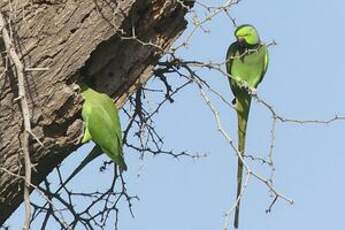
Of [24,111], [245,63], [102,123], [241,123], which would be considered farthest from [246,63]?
[24,111]

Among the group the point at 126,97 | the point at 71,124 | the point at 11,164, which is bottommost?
the point at 11,164

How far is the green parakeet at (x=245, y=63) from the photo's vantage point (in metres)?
2.42

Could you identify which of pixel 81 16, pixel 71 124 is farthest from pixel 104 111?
pixel 81 16

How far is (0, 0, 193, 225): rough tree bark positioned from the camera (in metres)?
2.16

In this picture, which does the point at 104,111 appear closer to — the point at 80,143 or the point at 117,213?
the point at 80,143

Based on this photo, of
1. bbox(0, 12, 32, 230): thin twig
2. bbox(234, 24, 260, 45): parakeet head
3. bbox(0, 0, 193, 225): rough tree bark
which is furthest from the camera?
bbox(234, 24, 260, 45): parakeet head

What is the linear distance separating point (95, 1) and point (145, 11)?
5.0 inches

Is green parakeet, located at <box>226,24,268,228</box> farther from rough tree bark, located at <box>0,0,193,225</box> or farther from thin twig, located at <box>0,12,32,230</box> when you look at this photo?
thin twig, located at <box>0,12,32,230</box>

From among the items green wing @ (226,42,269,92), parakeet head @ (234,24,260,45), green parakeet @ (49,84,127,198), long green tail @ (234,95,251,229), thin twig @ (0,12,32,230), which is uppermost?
parakeet head @ (234,24,260,45)

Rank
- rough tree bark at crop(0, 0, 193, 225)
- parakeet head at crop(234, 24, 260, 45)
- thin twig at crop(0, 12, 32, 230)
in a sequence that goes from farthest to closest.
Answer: parakeet head at crop(234, 24, 260, 45) → rough tree bark at crop(0, 0, 193, 225) → thin twig at crop(0, 12, 32, 230)

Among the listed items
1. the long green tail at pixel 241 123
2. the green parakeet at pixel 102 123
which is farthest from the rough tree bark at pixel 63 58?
the long green tail at pixel 241 123

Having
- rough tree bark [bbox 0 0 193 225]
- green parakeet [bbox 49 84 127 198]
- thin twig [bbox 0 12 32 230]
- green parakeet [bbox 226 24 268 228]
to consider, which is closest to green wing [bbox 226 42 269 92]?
green parakeet [bbox 226 24 268 228]

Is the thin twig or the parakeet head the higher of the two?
the parakeet head

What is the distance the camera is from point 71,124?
7.38 feet
